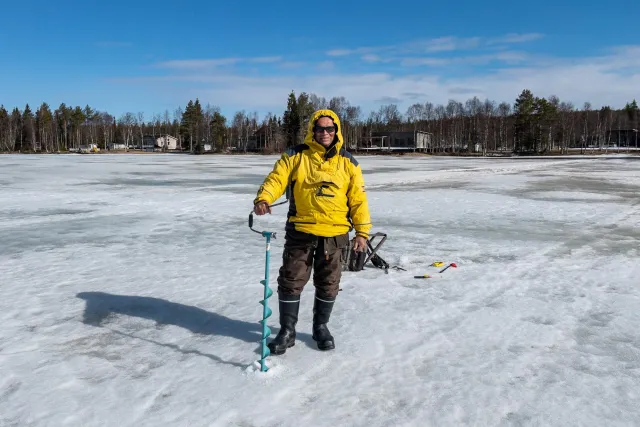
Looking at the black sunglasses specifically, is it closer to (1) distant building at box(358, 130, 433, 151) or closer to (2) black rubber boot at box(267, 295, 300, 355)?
(2) black rubber boot at box(267, 295, 300, 355)

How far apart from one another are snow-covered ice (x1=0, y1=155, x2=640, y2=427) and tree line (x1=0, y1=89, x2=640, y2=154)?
253 ft

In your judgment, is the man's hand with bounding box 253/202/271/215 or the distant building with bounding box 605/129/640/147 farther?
the distant building with bounding box 605/129/640/147

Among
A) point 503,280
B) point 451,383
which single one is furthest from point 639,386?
point 503,280

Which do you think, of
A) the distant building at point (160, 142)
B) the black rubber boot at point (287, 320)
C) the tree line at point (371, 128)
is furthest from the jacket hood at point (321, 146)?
the distant building at point (160, 142)

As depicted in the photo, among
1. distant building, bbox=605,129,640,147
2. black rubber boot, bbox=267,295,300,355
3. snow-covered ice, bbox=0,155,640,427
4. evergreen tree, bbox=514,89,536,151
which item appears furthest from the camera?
distant building, bbox=605,129,640,147

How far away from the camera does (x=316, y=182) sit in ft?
A: 11.6

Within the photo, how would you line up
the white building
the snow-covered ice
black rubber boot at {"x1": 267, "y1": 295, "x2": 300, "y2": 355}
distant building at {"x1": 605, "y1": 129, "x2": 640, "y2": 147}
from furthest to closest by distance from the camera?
the white building
distant building at {"x1": 605, "y1": 129, "x2": 640, "y2": 147}
black rubber boot at {"x1": 267, "y1": 295, "x2": 300, "y2": 355}
the snow-covered ice

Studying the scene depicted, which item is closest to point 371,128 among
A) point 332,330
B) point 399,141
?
point 399,141

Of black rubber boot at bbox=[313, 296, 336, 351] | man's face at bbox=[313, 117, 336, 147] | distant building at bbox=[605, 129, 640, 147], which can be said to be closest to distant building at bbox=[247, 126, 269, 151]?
distant building at bbox=[605, 129, 640, 147]

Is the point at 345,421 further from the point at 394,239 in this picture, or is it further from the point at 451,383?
the point at 394,239

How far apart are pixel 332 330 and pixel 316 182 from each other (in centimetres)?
139

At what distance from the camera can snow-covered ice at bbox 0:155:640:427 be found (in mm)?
2922

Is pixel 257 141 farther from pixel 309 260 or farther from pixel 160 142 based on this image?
pixel 309 260

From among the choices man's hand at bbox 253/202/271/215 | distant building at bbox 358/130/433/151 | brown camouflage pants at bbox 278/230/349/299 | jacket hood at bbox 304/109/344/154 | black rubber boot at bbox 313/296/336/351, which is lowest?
black rubber boot at bbox 313/296/336/351
